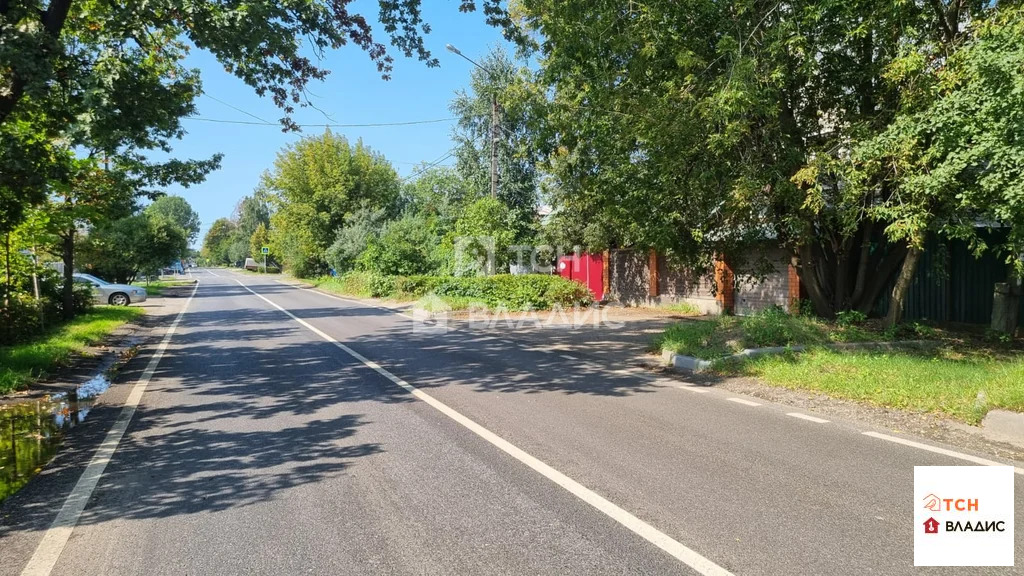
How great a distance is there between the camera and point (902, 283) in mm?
10445

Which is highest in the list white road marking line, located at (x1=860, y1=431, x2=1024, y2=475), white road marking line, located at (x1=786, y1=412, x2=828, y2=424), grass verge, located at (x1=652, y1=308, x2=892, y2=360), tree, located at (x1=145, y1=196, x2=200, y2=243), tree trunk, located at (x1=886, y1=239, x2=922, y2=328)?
tree, located at (x1=145, y1=196, x2=200, y2=243)

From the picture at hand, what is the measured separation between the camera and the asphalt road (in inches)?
141

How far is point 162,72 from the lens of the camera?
11367 mm

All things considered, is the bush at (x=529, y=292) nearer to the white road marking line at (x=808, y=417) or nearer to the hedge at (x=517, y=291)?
the hedge at (x=517, y=291)

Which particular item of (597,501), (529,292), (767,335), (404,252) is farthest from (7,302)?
(404,252)

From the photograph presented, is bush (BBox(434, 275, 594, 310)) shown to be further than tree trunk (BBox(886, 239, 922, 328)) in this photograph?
Yes

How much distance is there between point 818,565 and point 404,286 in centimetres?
2480

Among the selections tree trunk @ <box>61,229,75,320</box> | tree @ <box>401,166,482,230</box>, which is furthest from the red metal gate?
tree trunk @ <box>61,229,75,320</box>

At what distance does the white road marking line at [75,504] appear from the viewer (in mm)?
3629

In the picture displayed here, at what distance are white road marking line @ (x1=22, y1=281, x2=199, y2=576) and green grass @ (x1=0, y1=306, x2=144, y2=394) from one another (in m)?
2.30

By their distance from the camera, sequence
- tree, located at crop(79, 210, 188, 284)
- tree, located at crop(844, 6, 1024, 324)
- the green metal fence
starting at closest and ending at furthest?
tree, located at crop(844, 6, 1024, 324) < the green metal fence < tree, located at crop(79, 210, 188, 284)

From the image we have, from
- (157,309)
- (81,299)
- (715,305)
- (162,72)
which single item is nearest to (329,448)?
(162,72)

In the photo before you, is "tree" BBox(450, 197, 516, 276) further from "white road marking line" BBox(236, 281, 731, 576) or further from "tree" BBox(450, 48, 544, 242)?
"white road marking line" BBox(236, 281, 731, 576)

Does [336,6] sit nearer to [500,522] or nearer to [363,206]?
[500,522]
